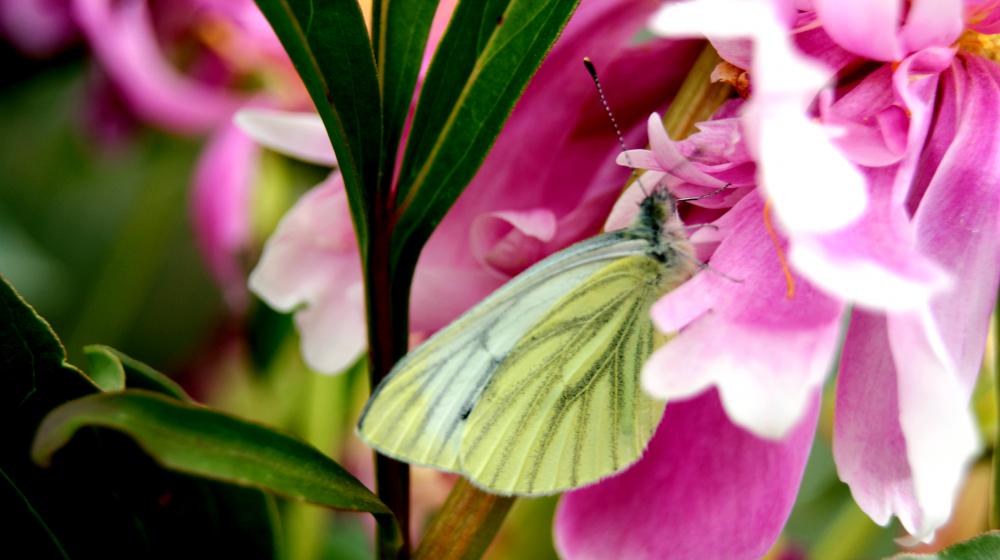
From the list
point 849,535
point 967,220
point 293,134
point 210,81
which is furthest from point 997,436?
point 210,81

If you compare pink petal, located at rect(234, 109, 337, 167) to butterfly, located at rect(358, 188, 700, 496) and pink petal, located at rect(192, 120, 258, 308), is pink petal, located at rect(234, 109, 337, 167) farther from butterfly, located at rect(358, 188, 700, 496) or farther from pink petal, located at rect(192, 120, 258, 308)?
pink petal, located at rect(192, 120, 258, 308)

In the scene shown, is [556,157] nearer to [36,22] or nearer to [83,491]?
[83,491]

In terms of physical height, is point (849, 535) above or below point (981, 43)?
below

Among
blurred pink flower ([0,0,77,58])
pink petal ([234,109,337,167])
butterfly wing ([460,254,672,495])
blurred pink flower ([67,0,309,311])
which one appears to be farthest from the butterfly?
blurred pink flower ([0,0,77,58])

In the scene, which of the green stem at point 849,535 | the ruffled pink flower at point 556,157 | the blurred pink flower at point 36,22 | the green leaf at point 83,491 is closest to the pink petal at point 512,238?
the ruffled pink flower at point 556,157

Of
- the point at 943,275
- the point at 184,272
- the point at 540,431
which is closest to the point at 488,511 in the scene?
the point at 540,431
